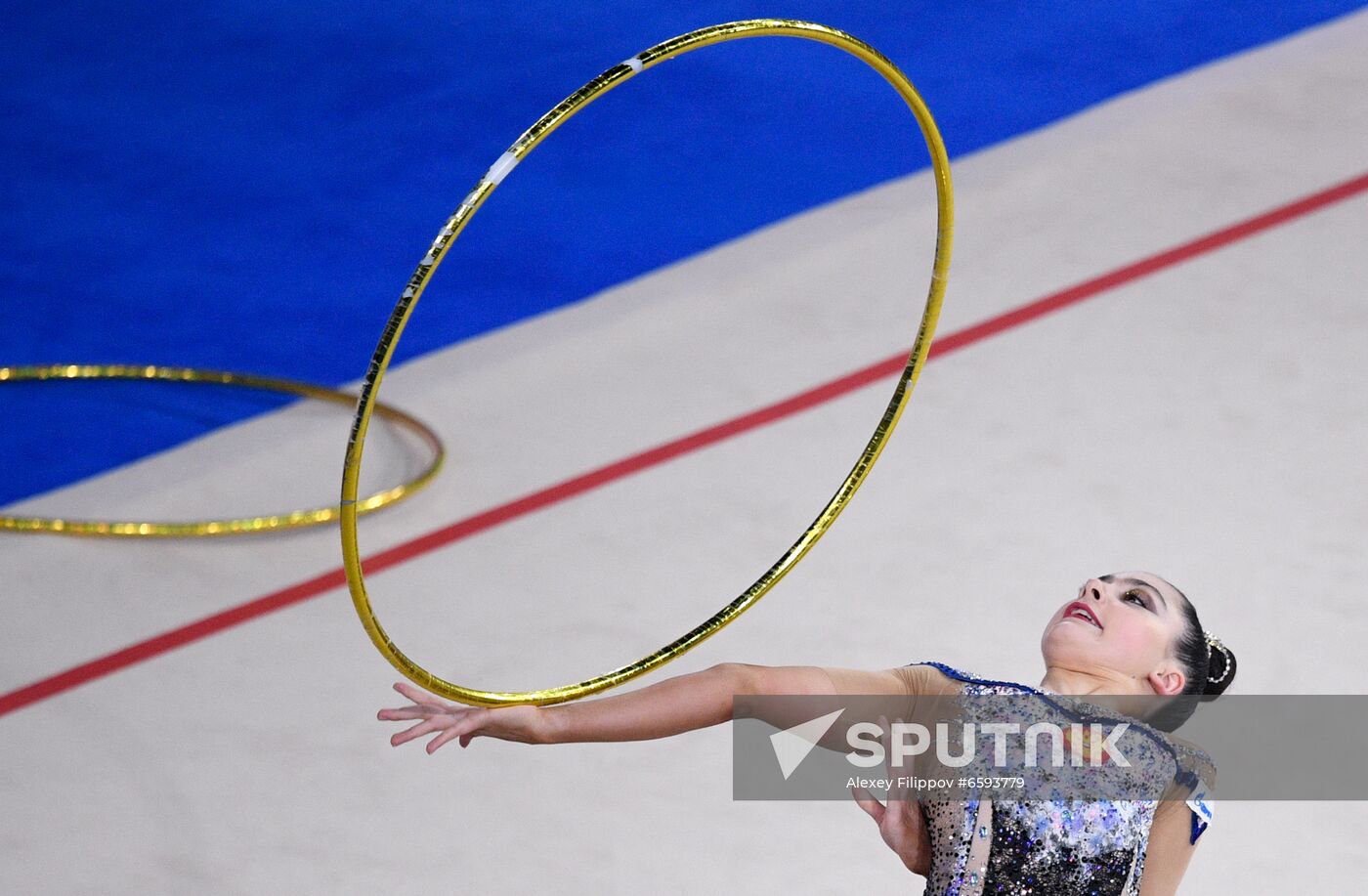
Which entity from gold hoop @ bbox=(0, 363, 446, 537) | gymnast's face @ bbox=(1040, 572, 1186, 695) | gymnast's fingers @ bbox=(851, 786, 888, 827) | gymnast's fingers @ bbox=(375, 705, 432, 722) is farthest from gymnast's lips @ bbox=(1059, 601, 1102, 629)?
gold hoop @ bbox=(0, 363, 446, 537)

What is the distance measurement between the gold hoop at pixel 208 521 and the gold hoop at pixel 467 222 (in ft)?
3.52

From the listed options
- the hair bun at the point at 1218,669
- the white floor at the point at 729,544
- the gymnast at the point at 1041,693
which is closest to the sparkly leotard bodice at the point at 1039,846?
the gymnast at the point at 1041,693

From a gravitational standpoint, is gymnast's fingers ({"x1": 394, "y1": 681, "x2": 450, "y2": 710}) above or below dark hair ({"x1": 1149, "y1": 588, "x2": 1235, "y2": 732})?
below

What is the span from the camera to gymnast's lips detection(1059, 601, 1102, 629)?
2.04 metres

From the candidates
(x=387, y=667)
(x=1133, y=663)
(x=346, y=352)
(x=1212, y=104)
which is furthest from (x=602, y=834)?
(x=1212, y=104)

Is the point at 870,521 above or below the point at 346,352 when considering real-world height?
below

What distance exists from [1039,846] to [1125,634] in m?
0.25

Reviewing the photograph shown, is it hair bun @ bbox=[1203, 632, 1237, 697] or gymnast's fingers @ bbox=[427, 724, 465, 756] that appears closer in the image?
gymnast's fingers @ bbox=[427, 724, 465, 756]

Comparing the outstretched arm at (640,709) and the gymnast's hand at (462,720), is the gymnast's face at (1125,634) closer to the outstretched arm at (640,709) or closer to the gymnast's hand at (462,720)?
the outstretched arm at (640,709)

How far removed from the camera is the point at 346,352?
405cm

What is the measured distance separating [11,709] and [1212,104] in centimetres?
331

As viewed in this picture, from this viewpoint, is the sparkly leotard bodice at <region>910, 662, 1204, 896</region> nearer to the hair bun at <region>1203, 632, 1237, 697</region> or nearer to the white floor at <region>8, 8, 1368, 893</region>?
the hair bun at <region>1203, 632, 1237, 697</region>

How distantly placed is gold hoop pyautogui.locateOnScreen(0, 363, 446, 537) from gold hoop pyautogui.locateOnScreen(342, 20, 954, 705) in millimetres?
1074

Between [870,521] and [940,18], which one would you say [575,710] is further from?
[940,18]
